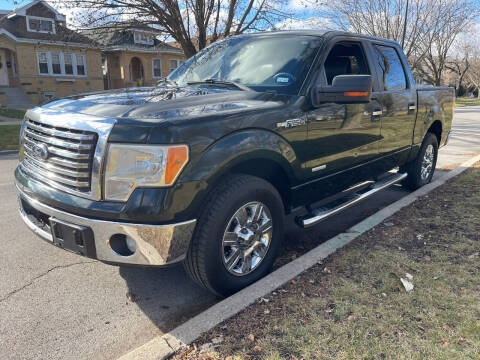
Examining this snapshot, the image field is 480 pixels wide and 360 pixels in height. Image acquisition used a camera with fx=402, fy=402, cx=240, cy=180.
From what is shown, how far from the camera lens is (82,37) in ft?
46.9

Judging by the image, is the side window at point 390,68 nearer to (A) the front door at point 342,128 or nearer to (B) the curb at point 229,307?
(A) the front door at point 342,128

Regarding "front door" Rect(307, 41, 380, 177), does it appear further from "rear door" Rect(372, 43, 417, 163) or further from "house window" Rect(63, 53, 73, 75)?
"house window" Rect(63, 53, 73, 75)

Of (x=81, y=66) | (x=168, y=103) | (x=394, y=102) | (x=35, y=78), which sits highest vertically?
(x=81, y=66)

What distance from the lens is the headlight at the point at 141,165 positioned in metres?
2.38

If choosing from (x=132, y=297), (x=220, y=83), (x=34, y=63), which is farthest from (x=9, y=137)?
(x=34, y=63)

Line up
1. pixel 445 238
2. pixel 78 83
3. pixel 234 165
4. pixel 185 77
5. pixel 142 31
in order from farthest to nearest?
pixel 78 83, pixel 142 31, pixel 185 77, pixel 445 238, pixel 234 165

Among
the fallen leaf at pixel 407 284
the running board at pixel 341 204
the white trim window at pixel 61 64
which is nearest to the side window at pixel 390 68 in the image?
the running board at pixel 341 204

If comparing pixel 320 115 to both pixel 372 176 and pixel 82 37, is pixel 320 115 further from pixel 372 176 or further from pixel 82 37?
pixel 82 37

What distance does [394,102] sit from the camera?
462 cm

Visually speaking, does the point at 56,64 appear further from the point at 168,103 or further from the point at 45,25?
the point at 168,103

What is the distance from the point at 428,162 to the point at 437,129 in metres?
0.54

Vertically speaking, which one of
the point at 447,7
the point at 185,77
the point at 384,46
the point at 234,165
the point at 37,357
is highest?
the point at 447,7

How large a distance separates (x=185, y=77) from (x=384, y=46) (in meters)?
2.49

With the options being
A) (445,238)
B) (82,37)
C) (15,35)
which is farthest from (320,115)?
(15,35)
